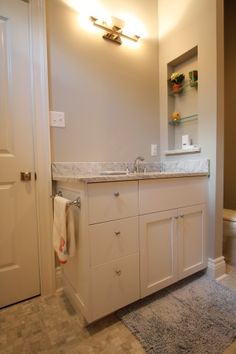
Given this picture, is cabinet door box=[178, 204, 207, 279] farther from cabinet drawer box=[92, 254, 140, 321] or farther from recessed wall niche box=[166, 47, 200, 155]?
recessed wall niche box=[166, 47, 200, 155]

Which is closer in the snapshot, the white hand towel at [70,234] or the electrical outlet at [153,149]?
the white hand towel at [70,234]

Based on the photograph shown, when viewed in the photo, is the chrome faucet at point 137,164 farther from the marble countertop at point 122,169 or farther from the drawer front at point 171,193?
the drawer front at point 171,193

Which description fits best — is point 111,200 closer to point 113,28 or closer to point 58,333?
point 58,333

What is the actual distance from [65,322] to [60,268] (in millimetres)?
380

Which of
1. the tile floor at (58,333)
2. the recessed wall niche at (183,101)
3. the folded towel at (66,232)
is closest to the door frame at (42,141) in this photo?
the tile floor at (58,333)

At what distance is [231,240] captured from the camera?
179cm

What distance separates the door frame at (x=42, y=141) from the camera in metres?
1.35

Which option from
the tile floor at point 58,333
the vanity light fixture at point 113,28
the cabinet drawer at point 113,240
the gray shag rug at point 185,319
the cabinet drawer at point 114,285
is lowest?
the tile floor at point 58,333

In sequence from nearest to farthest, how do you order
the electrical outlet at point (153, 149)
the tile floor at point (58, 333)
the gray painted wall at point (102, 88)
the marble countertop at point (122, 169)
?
the tile floor at point (58, 333), the marble countertop at point (122, 169), the gray painted wall at point (102, 88), the electrical outlet at point (153, 149)

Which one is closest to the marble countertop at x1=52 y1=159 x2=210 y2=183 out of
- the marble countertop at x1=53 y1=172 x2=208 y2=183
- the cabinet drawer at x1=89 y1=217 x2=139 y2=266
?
the marble countertop at x1=53 y1=172 x2=208 y2=183

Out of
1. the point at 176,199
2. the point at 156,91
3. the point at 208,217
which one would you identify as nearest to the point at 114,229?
the point at 176,199

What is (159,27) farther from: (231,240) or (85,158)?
(231,240)

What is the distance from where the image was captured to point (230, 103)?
2.47 metres

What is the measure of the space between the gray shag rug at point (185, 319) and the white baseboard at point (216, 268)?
9 centimetres
